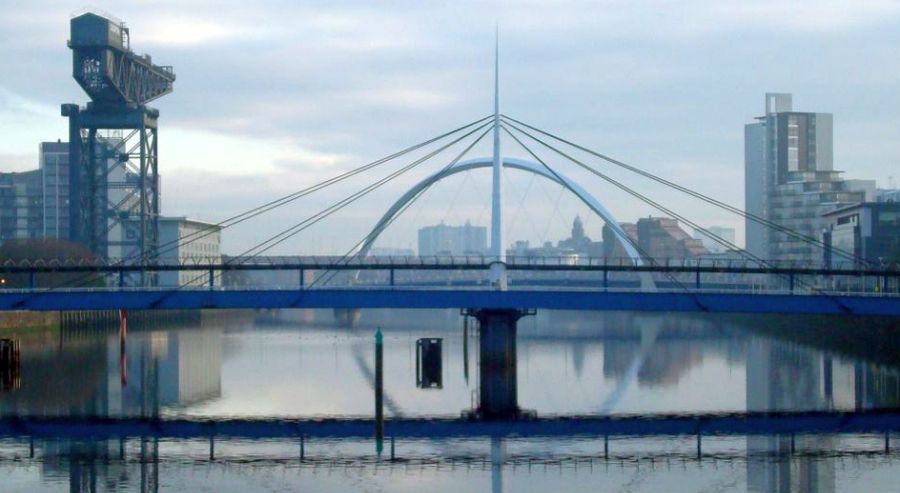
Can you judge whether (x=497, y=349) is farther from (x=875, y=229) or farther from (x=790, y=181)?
(x=790, y=181)

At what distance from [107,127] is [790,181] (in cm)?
5065

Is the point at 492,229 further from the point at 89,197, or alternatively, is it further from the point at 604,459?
the point at 89,197

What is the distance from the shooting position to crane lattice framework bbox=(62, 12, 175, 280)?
75938mm

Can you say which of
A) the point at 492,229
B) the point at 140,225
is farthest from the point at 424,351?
the point at 140,225

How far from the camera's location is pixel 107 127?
77562 mm

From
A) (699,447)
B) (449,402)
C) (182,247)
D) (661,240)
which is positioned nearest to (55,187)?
(182,247)

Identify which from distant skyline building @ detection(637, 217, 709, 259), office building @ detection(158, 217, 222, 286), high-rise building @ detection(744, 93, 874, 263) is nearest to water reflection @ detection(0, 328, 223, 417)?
office building @ detection(158, 217, 222, 286)

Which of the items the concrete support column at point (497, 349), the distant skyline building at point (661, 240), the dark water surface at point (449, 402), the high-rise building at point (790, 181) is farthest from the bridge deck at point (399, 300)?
the distant skyline building at point (661, 240)

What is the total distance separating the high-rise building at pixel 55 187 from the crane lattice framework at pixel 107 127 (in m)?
33.4

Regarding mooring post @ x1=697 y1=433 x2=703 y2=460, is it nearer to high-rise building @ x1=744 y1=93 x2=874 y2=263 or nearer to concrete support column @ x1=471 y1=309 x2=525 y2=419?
concrete support column @ x1=471 y1=309 x2=525 y2=419

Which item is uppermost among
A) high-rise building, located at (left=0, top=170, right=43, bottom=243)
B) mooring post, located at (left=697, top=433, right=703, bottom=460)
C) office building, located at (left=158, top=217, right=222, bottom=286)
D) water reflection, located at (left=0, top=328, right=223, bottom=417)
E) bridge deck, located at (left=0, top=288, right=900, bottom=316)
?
high-rise building, located at (left=0, top=170, right=43, bottom=243)

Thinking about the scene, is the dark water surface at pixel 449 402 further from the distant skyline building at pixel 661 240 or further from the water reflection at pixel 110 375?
the distant skyline building at pixel 661 240

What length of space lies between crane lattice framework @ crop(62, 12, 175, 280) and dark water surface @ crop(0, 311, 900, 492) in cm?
1134

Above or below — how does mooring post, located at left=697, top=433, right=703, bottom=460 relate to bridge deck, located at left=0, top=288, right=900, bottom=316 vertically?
below
